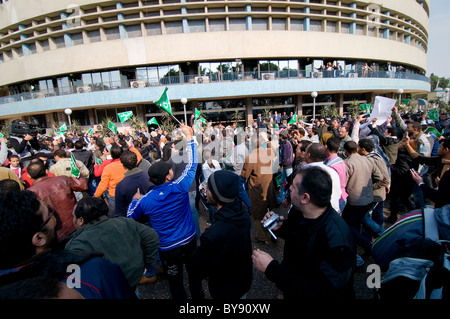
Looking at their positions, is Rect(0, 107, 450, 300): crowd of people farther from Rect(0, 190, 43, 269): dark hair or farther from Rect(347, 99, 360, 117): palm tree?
Rect(347, 99, 360, 117): palm tree

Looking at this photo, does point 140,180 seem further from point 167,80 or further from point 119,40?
point 119,40

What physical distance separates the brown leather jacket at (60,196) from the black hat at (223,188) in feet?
7.49

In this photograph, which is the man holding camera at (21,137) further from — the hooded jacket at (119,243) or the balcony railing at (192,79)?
the balcony railing at (192,79)

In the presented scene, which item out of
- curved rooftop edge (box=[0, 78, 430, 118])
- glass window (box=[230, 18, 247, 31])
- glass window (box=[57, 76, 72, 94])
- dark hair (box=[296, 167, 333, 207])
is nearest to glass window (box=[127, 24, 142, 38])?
curved rooftop edge (box=[0, 78, 430, 118])

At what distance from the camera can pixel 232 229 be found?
186 centimetres

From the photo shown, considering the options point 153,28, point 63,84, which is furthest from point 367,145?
point 63,84

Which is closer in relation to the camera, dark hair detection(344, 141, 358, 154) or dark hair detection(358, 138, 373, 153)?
dark hair detection(344, 141, 358, 154)

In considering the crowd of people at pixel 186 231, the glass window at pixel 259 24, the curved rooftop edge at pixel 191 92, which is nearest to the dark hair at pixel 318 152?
the crowd of people at pixel 186 231

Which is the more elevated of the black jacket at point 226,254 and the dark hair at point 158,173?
the dark hair at point 158,173

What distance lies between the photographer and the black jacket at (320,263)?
133 cm

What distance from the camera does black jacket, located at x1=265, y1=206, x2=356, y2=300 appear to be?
1325 millimetres

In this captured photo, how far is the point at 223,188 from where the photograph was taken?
6.45 feet

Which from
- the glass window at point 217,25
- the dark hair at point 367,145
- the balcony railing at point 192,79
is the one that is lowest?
the dark hair at point 367,145

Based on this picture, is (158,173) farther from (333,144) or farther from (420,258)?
(333,144)
